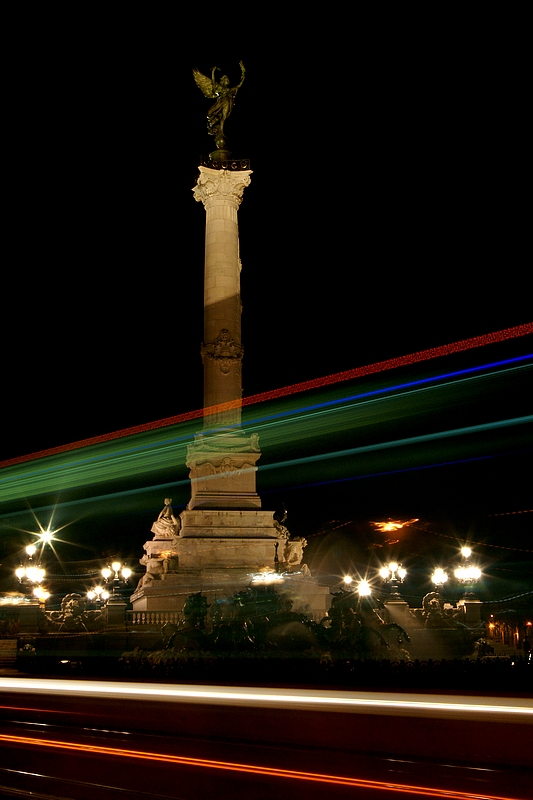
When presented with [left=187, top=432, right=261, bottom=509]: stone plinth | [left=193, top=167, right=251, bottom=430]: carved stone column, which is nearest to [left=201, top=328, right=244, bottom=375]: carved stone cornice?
[left=193, top=167, right=251, bottom=430]: carved stone column

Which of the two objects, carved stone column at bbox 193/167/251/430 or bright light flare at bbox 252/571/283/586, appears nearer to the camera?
bright light flare at bbox 252/571/283/586

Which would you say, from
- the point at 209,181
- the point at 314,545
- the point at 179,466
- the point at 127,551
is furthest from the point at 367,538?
the point at 209,181

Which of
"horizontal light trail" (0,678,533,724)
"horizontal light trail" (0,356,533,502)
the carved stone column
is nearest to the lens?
"horizontal light trail" (0,678,533,724)

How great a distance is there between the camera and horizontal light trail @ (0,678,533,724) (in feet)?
23.5

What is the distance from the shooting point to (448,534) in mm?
47062

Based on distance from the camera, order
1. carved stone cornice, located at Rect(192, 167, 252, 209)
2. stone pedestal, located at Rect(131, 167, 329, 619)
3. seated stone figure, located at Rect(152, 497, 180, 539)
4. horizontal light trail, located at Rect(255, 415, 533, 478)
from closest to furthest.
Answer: horizontal light trail, located at Rect(255, 415, 533, 478) < stone pedestal, located at Rect(131, 167, 329, 619) < seated stone figure, located at Rect(152, 497, 180, 539) < carved stone cornice, located at Rect(192, 167, 252, 209)

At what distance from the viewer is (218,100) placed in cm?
3306

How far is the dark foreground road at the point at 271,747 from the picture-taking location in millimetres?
6320

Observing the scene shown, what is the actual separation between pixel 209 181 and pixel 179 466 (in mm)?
11287

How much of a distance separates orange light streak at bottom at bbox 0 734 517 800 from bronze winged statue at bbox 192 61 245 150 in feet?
92.3

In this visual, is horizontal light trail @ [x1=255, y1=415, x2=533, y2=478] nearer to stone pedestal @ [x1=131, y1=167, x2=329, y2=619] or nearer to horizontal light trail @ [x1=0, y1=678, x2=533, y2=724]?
stone pedestal @ [x1=131, y1=167, x2=329, y2=619]

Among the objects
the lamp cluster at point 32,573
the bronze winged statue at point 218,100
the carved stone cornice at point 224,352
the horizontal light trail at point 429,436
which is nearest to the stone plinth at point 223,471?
the carved stone cornice at point 224,352

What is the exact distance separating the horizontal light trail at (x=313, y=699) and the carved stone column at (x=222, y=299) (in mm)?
19197

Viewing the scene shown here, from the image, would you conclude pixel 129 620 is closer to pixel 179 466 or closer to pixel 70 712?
pixel 179 466
